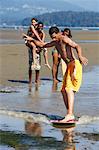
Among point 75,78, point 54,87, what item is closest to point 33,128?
point 75,78

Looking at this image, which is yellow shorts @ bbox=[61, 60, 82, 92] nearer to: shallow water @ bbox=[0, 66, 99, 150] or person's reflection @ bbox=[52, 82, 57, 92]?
shallow water @ bbox=[0, 66, 99, 150]

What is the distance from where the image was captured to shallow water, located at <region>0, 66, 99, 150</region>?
26.6 ft

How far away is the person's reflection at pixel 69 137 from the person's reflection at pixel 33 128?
384mm

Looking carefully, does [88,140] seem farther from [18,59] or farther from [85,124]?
[18,59]

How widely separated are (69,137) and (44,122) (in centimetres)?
120

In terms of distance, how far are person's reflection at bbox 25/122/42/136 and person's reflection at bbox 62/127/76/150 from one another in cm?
38

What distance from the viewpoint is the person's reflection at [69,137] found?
787cm

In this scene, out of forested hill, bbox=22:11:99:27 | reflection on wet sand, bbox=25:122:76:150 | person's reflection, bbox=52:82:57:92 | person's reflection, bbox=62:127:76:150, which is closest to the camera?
person's reflection, bbox=62:127:76:150

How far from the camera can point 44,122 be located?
9.66 meters

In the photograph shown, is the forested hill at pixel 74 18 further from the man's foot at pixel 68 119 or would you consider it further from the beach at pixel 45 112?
the man's foot at pixel 68 119

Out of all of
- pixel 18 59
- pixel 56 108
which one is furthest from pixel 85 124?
pixel 18 59

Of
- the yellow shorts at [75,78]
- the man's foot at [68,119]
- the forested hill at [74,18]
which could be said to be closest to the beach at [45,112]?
the man's foot at [68,119]

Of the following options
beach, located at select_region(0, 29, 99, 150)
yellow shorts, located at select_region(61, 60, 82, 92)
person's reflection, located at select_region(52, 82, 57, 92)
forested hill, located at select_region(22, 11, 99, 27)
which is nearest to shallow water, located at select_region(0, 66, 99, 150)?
beach, located at select_region(0, 29, 99, 150)

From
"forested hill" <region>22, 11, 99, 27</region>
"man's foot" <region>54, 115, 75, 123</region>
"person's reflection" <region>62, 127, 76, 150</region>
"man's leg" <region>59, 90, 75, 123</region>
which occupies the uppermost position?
"forested hill" <region>22, 11, 99, 27</region>
